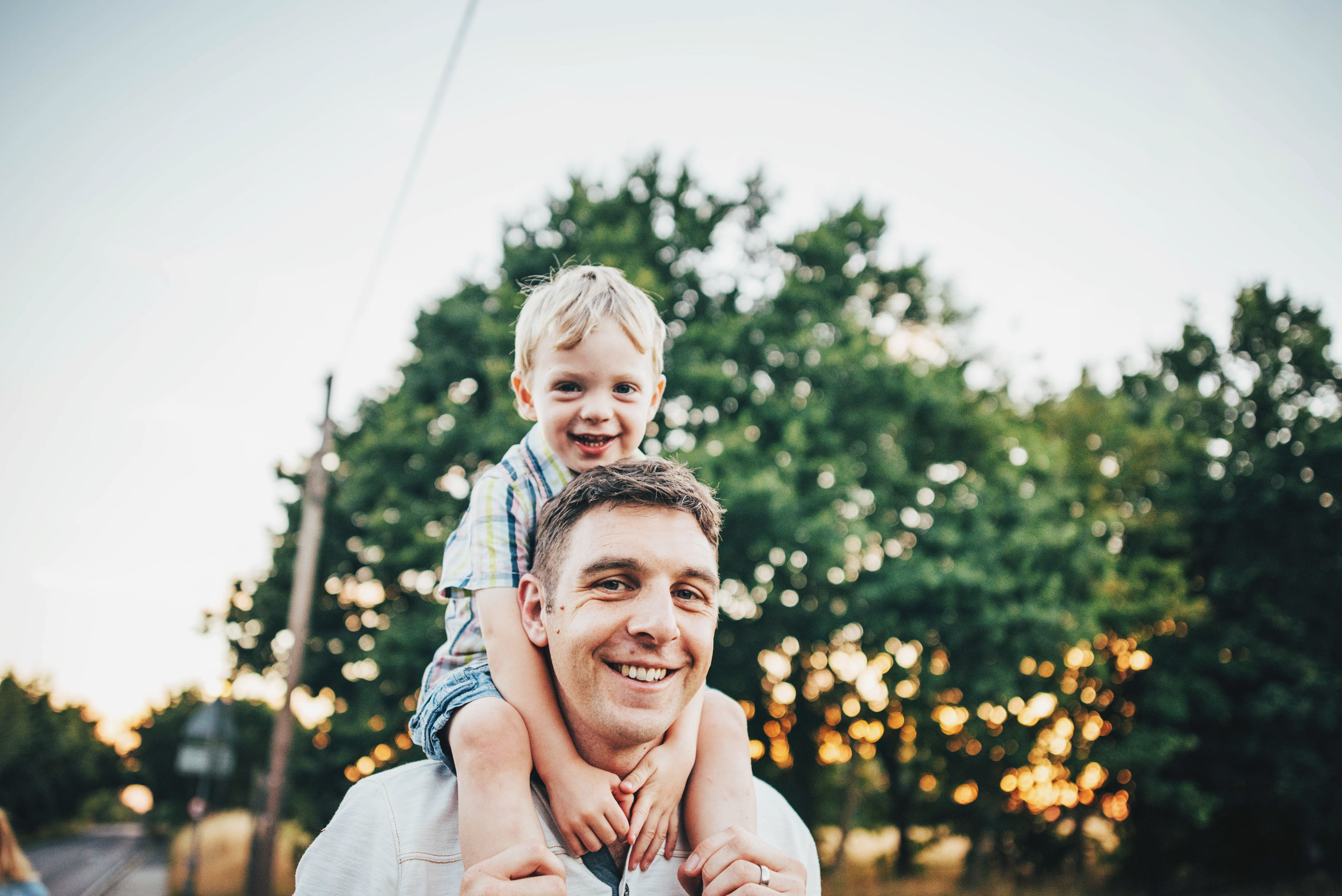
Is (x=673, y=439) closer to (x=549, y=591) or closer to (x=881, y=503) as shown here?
(x=881, y=503)

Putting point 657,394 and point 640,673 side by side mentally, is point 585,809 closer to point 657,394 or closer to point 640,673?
point 640,673

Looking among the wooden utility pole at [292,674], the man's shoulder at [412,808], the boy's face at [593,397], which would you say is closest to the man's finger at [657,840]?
the man's shoulder at [412,808]

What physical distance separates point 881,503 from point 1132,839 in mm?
13268

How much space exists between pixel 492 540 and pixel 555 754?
0.55 meters

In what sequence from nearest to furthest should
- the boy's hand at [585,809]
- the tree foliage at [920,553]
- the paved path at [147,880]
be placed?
the boy's hand at [585,809], the tree foliage at [920,553], the paved path at [147,880]

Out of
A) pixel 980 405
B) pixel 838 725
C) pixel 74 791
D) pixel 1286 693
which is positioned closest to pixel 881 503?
pixel 980 405

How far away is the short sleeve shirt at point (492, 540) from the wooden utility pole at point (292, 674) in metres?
8.83

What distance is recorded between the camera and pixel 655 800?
1.81 meters

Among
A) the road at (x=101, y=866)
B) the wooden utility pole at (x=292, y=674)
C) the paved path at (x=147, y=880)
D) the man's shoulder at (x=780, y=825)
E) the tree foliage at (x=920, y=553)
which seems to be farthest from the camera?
the road at (x=101, y=866)

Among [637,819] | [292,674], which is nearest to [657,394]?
[637,819]

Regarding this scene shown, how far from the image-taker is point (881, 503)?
46.9ft

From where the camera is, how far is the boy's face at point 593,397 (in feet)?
6.93

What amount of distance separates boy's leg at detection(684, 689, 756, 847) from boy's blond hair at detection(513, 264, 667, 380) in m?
0.95

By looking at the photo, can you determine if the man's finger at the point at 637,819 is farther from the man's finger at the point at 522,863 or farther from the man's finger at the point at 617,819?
the man's finger at the point at 522,863
